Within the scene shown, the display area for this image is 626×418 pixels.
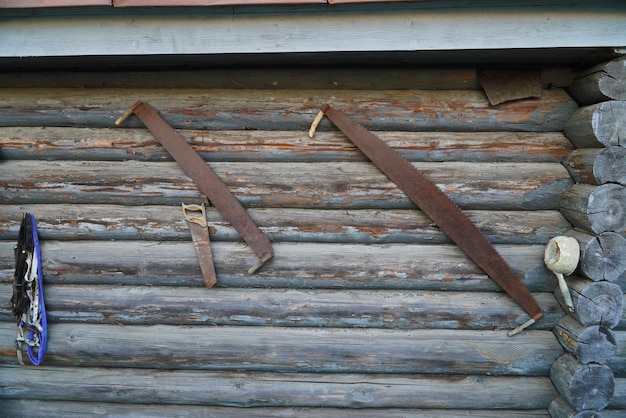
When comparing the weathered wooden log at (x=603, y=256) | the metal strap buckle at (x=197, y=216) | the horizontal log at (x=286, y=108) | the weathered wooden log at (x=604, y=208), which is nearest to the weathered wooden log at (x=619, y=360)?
the weathered wooden log at (x=603, y=256)

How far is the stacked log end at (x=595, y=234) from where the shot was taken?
229 cm

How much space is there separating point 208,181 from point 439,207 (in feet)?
4.60

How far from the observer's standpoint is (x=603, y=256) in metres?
2.33

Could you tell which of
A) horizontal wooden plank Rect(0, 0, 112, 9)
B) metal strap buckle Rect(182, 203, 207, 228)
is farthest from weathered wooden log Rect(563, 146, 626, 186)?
horizontal wooden plank Rect(0, 0, 112, 9)

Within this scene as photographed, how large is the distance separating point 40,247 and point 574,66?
3437 millimetres

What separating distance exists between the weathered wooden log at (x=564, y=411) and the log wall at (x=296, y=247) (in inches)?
3.2

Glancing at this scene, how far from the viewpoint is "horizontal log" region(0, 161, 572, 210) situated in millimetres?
2613

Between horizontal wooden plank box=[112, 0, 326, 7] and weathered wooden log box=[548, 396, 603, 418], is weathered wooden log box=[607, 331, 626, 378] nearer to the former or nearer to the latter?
weathered wooden log box=[548, 396, 603, 418]

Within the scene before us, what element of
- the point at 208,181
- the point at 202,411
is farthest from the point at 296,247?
the point at 202,411

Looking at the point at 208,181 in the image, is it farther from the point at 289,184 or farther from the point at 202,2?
the point at 202,2

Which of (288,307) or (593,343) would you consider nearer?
(593,343)

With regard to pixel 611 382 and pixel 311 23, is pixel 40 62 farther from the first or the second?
pixel 611 382

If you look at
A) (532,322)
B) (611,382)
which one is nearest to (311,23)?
(532,322)

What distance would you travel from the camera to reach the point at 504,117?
103 inches
